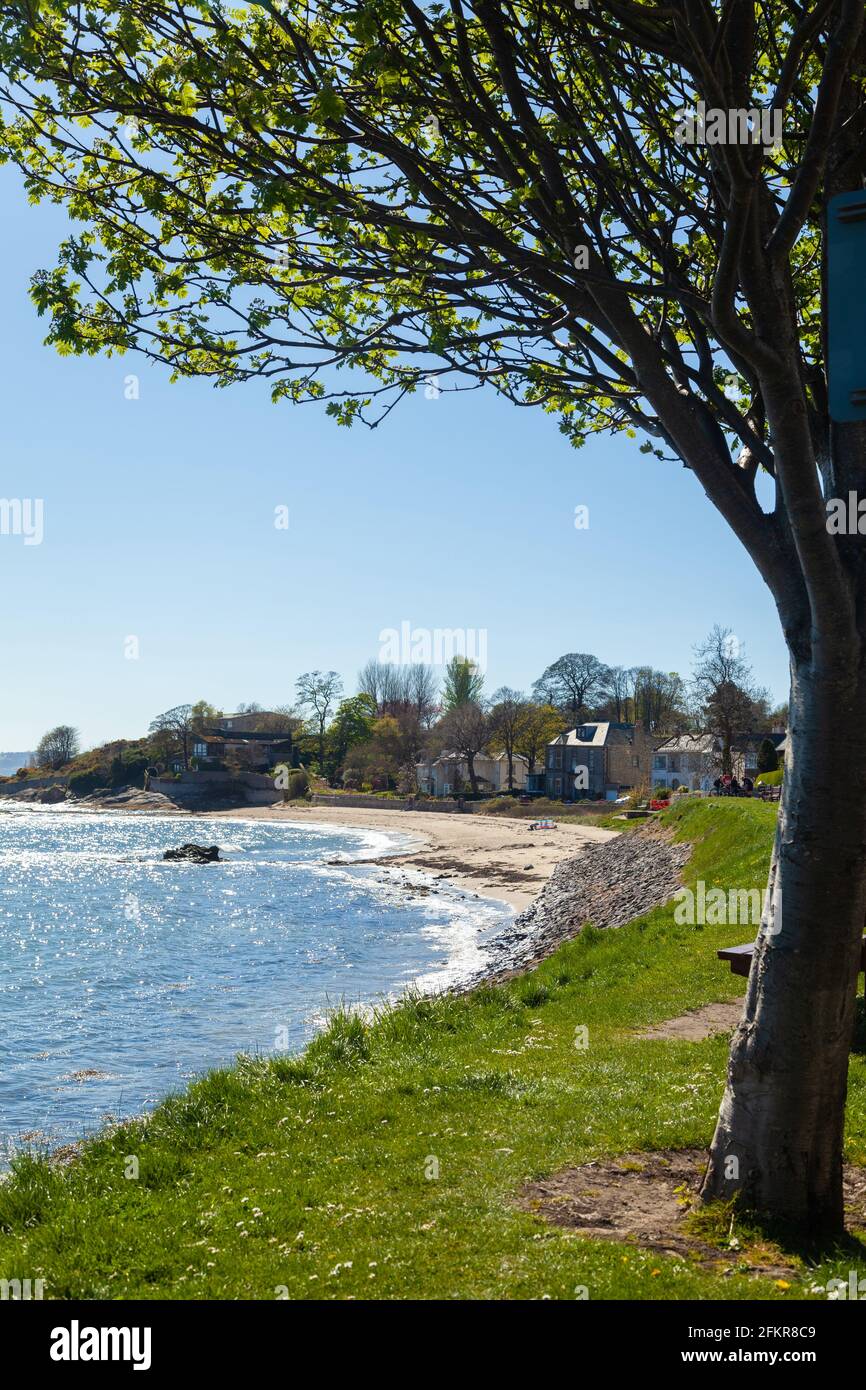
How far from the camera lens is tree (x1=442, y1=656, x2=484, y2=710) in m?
129

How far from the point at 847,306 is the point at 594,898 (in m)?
29.6

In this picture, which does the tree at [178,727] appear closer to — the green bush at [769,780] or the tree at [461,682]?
the tree at [461,682]

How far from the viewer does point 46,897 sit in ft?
175

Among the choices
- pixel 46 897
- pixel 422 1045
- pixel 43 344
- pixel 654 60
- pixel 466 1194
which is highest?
pixel 654 60

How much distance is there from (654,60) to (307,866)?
199 ft

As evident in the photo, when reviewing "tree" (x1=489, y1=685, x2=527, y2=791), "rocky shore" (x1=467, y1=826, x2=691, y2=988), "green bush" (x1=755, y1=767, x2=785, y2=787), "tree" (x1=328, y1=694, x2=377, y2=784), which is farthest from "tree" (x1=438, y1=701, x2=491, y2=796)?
"rocky shore" (x1=467, y1=826, x2=691, y2=988)

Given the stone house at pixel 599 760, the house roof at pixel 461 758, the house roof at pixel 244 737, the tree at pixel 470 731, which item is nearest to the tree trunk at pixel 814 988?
the stone house at pixel 599 760

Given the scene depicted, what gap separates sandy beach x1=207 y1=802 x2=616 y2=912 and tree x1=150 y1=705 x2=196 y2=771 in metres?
42.2

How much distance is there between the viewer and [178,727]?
148 metres

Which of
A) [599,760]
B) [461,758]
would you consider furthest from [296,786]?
[599,760]

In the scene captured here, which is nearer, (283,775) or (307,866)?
(307,866)
